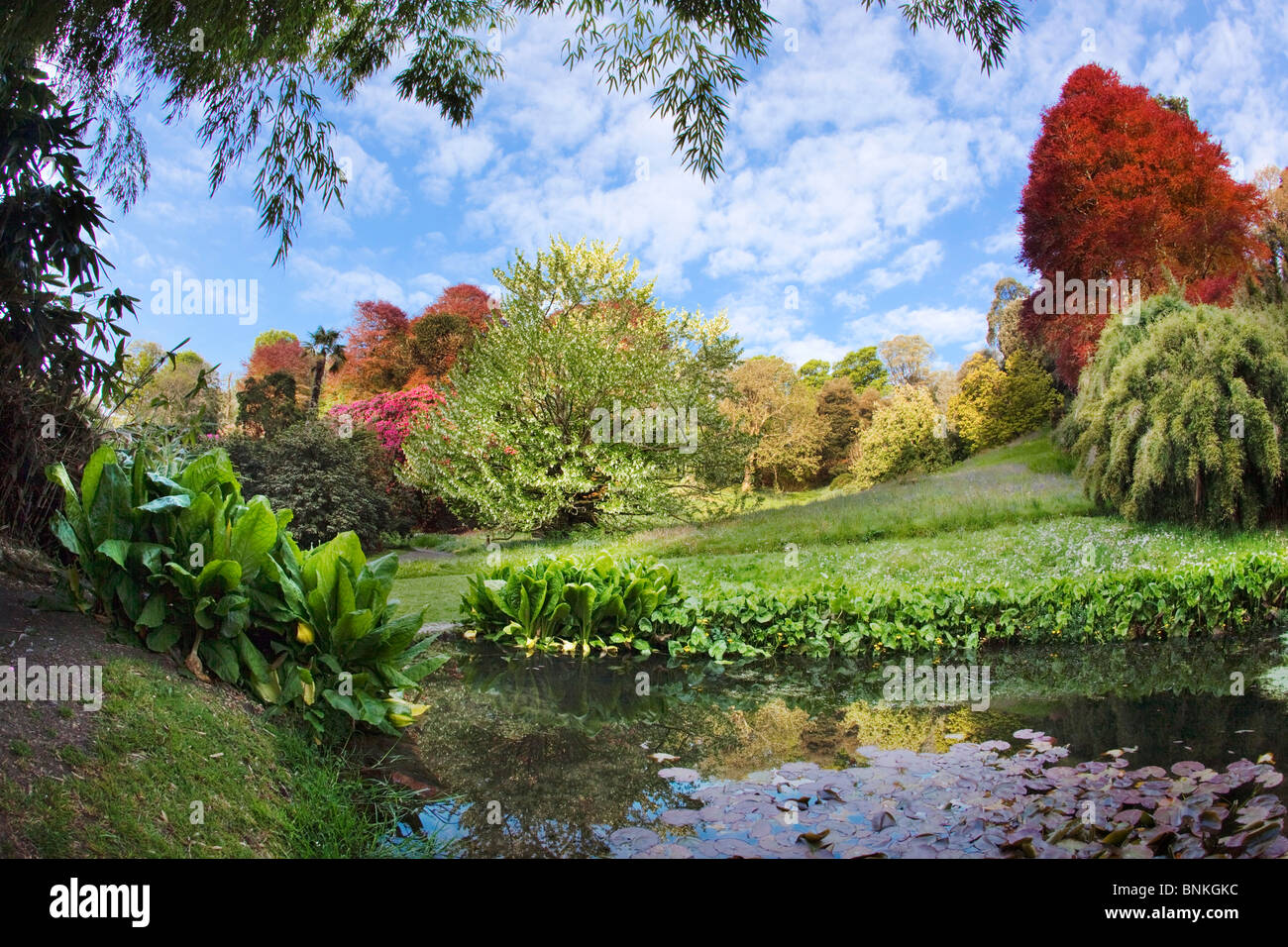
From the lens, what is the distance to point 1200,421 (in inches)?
296

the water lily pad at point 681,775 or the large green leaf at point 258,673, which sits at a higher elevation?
the large green leaf at point 258,673

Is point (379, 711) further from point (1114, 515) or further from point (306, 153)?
point (1114, 515)

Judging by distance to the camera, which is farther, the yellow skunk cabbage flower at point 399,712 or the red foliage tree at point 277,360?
the red foliage tree at point 277,360

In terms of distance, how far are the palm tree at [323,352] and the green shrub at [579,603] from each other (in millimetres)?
14134

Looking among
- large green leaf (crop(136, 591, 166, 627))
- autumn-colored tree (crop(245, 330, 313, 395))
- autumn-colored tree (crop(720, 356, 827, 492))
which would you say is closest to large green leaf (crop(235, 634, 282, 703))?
large green leaf (crop(136, 591, 166, 627))

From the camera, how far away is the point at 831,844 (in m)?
1.93

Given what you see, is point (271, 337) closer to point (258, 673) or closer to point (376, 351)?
point (376, 351)

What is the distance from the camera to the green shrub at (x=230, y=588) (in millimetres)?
2406

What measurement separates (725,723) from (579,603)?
1666mm

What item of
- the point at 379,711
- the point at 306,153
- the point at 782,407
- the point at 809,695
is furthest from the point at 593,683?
the point at 782,407

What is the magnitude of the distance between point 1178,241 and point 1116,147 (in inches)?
88.7

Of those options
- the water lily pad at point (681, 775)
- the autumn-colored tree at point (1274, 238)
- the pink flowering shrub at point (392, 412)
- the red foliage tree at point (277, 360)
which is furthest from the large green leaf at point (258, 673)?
the red foliage tree at point (277, 360)

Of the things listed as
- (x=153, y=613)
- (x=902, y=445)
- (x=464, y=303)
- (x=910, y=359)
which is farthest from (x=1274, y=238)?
(x=464, y=303)

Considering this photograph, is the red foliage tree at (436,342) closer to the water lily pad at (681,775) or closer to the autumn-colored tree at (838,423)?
the autumn-colored tree at (838,423)
